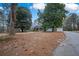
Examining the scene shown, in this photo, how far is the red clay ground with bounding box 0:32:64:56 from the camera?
2.52m

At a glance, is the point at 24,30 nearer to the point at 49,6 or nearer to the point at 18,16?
the point at 18,16

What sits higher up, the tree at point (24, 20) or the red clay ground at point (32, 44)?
the tree at point (24, 20)

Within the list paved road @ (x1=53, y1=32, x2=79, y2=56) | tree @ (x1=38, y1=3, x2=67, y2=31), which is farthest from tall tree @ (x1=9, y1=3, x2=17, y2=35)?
paved road @ (x1=53, y1=32, x2=79, y2=56)

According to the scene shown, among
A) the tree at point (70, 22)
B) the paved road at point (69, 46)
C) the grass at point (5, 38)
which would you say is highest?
the tree at point (70, 22)

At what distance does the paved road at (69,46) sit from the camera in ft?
8.21

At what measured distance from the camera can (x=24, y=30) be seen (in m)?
2.59

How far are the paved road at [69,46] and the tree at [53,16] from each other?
0.16 m

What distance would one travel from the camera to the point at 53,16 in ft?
8.60

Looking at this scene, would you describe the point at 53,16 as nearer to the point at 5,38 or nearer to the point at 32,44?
the point at 32,44

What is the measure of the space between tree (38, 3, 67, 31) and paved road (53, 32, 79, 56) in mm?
161

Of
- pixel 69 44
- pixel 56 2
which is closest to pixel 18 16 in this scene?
pixel 56 2

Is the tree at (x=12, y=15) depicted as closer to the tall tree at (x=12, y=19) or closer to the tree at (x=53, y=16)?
the tall tree at (x=12, y=19)

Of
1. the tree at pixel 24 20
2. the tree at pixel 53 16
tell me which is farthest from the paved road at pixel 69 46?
the tree at pixel 24 20

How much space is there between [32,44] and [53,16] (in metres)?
0.36
